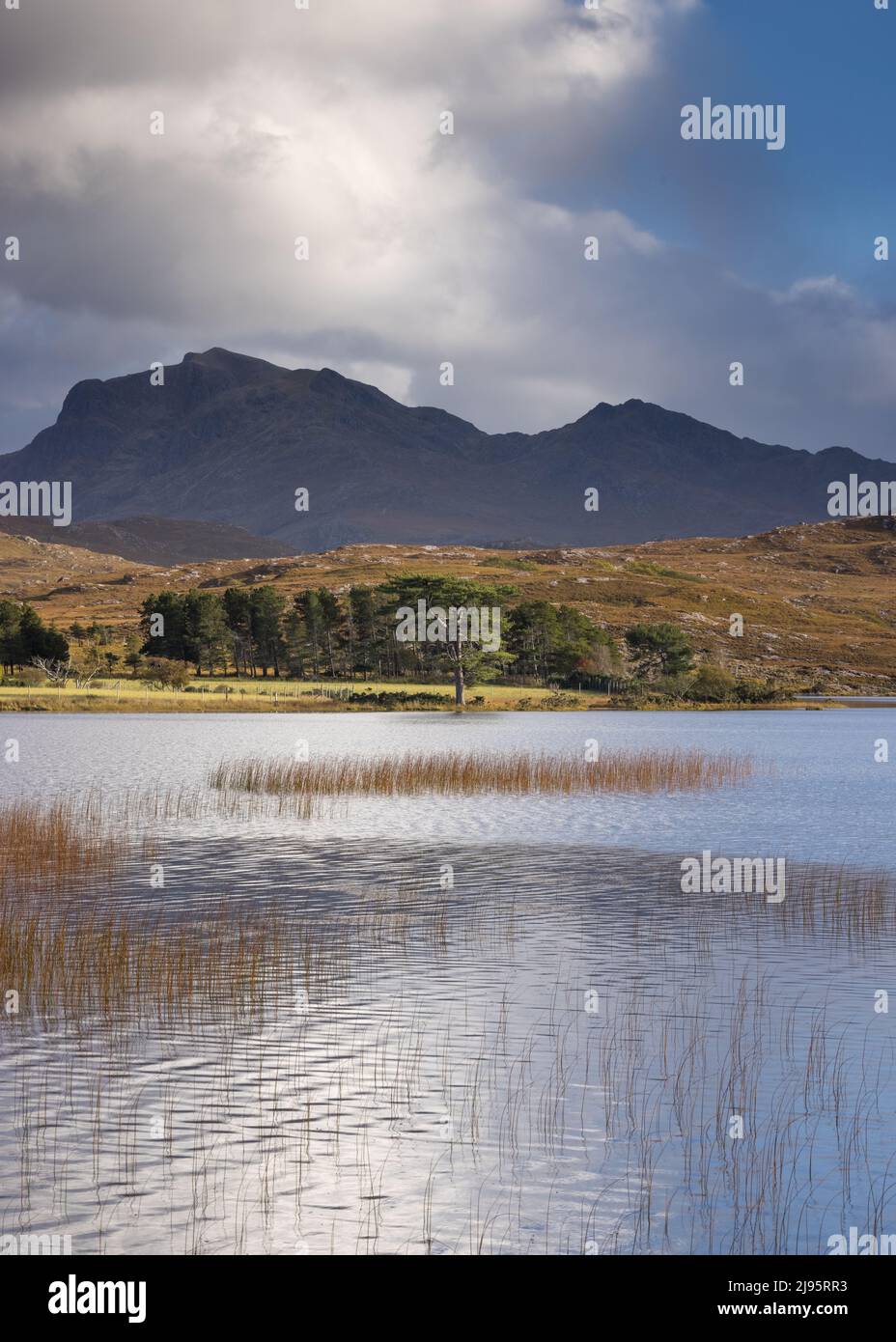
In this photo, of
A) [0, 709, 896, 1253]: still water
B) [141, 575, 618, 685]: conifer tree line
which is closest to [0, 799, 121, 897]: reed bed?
[0, 709, 896, 1253]: still water

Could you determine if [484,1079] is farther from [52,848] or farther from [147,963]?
[52,848]

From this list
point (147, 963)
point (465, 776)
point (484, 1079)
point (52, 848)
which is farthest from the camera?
point (465, 776)

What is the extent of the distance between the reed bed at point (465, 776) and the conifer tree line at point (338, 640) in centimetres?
8470

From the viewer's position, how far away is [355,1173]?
38.0 feet

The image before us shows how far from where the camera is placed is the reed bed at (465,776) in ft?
150

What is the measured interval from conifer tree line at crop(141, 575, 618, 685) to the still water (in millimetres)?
112988

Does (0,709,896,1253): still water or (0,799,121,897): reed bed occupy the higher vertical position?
(0,799,121,897): reed bed

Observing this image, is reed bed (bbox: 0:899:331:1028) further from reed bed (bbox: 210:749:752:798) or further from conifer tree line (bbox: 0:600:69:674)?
conifer tree line (bbox: 0:600:69:674)

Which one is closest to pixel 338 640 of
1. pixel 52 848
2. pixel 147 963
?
pixel 52 848

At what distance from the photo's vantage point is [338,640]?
160375mm

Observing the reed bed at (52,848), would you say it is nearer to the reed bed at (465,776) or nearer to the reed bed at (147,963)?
the reed bed at (147,963)

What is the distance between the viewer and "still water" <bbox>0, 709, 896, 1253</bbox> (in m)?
10.8

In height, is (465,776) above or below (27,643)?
below

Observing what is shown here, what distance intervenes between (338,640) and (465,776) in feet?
372
